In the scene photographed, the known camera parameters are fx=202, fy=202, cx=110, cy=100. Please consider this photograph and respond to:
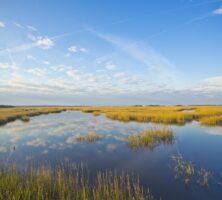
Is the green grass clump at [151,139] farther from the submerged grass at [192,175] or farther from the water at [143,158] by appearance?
the submerged grass at [192,175]

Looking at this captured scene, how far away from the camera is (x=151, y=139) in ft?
51.4

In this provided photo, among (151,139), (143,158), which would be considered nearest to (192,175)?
(143,158)

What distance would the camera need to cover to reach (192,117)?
34.8m

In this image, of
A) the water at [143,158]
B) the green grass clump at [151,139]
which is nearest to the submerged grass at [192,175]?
the water at [143,158]

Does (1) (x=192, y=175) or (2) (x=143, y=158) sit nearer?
(1) (x=192, y=175)

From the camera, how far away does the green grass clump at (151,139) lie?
1480 centimetres

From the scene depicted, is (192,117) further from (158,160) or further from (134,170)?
(134,170)

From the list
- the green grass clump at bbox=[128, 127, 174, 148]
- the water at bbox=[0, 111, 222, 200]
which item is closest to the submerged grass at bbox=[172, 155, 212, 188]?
the water at bbox=[0, 111, 222, 200]

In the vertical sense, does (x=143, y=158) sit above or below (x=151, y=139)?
below

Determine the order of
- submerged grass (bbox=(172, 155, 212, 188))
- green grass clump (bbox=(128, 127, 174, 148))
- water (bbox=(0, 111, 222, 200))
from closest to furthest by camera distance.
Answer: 1. water (bbox=(0, 111, 222, 200))
2. submerged grass (bbox=(172, 155, 212, 188))
3. green grass clump (bbox=(128, 127, 174, 148))

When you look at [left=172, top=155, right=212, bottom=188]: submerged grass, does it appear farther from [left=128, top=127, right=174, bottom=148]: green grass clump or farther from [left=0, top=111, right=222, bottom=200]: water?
[left=128, top=127, right=174, bottom=148]: green grass clump

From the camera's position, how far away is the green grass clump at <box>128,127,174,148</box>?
14.8 meters

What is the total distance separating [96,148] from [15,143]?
7167mm

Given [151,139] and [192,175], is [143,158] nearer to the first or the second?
[192,175]
